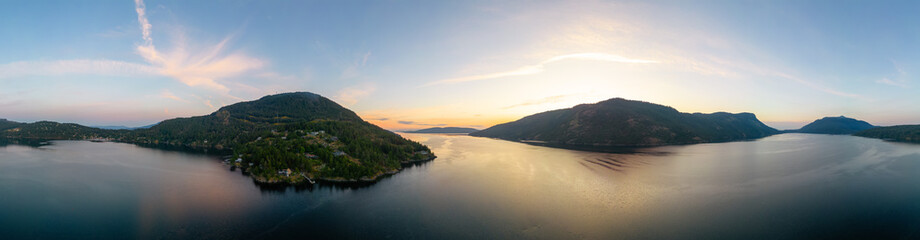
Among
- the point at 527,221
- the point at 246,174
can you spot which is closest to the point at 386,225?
the point at 527,221

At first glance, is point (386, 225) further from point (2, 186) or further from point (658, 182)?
point (2, 186)

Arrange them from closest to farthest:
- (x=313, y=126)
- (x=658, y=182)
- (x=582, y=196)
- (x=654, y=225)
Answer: (x=654, y=225)
(x=582, y=196)
(x=658, y=182)
(x=313, y=126)

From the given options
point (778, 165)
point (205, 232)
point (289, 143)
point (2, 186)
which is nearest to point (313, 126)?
point (289, 143)

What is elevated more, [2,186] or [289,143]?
[289,143]

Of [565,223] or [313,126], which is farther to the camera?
[313,126]

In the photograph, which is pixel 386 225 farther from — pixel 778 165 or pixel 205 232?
pixel 778 165

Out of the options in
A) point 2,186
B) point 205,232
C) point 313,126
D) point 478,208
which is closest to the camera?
point 205,232
